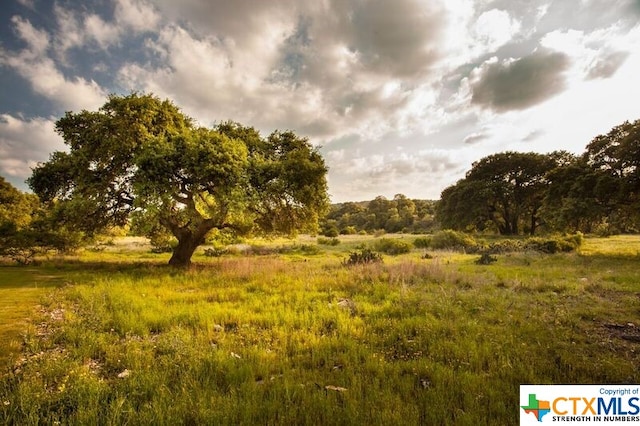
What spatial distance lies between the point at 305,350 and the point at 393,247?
25150 mm

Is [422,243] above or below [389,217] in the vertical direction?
below

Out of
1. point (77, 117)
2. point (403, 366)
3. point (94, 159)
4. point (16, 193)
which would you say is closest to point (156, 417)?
point (403, 366)

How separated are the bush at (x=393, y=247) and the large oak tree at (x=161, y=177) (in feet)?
42.8

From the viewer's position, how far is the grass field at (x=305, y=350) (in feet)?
13.3

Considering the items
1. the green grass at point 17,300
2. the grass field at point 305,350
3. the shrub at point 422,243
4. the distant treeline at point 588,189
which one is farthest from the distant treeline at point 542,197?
the green grass at point 17,300

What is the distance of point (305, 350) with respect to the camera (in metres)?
6.14

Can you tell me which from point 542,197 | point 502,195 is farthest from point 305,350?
point 502,195

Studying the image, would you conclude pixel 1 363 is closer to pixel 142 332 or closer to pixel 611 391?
pixel 142 332

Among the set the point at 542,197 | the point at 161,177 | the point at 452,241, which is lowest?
the point at 452,241

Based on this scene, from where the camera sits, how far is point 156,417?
383cm

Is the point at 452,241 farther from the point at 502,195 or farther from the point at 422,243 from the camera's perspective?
the point at 502,195

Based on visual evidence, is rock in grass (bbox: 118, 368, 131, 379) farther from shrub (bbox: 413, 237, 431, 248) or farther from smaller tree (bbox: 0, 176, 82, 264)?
shrub (bbox: 413, 237, 431, 248)

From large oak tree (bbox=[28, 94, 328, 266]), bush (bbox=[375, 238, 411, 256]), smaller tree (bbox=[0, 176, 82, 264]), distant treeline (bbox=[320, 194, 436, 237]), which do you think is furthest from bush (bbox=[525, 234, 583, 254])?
distant treeline (bbox=[320, 194, 436, 237])

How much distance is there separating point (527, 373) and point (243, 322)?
19.3 feet
